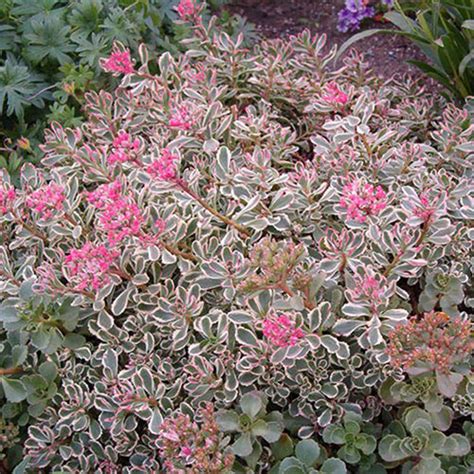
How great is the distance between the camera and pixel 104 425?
1941 millimetres

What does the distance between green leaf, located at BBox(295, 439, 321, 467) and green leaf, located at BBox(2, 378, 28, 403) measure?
30.0 inches

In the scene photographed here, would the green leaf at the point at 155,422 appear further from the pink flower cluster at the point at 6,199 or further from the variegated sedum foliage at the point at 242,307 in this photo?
the pink flower cluster at the point at 6,199

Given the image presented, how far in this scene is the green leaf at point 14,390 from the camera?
6.13 feet

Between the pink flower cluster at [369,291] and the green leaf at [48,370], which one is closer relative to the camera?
the pink flower cluster at [369,291]

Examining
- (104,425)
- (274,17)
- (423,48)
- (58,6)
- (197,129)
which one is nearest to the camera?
(104,425)

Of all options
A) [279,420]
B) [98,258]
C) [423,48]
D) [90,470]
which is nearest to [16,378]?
[90,470]

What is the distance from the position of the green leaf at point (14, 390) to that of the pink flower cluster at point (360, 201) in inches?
39.8

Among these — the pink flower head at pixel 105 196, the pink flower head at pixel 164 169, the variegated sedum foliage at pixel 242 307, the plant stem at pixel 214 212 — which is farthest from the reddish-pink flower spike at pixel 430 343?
the pink flower head at pixel 105 196

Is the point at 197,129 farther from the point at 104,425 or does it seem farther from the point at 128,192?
the point at 104,425

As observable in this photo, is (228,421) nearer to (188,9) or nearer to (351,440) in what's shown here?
(351,440)

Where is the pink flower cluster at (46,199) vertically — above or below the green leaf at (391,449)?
above

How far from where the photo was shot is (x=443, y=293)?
1898mm

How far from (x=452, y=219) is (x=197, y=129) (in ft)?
2.85

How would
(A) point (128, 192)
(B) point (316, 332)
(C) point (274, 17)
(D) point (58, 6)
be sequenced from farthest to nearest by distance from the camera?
(C) point (274, 17) → (D) point (58, 6) → (A) point (128, 192) → (B) point (316, 332)
